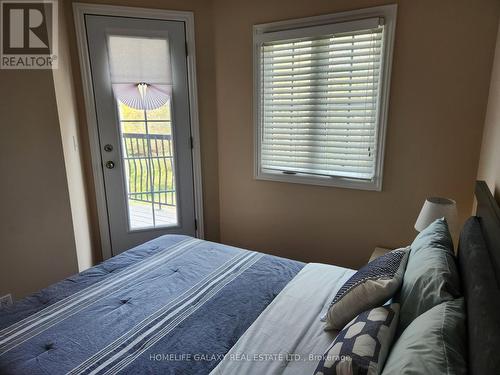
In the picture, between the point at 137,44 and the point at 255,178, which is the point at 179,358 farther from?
the point at 137,44

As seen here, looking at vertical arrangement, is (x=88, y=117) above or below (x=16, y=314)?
above

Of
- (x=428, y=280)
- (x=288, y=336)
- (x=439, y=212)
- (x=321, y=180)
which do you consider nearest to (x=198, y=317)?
(x=288, y=336)

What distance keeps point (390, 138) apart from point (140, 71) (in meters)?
2.09

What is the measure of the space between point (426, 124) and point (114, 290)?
2.16 metres

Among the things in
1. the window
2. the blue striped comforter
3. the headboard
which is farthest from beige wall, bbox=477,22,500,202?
the blue striped comforter

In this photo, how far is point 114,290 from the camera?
1580 millimetres

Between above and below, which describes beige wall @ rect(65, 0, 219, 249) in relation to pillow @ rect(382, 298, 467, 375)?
above

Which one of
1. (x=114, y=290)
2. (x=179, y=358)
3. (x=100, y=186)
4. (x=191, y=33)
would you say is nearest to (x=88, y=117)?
(x=100, y=186)

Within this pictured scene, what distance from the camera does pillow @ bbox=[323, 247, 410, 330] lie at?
1.18 metres

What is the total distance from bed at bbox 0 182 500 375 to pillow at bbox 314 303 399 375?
0.19m

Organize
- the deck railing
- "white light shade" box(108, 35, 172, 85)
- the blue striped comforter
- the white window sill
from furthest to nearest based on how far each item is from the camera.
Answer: the deck railing → "white light shade" box(108, 35, 172, 85) → the white window sill → the blue striped comforter

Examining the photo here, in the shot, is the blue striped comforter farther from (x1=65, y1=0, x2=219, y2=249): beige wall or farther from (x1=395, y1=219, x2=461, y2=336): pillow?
(x1=65, y1=0, x2=219, y2=249): beige wall

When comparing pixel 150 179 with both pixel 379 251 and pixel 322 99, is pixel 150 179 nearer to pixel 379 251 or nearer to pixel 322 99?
pixel 322 99

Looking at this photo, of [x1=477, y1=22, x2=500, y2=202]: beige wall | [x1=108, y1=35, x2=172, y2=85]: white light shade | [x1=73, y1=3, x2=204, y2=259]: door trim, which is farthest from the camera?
[x1=108, y1=35, x2=172, y2=85]: white light shade
